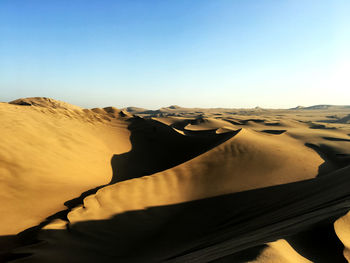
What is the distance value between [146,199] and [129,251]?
192cm

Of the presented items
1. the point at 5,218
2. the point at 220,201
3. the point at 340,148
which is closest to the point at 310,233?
the point at 220,201

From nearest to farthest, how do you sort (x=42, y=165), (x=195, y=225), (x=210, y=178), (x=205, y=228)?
1. (x=205, y=228)
2. (x=195, y=225)
3. (x=42, y=165)
4. (x=210, y=178)

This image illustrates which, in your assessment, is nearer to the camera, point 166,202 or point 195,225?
point 195,225

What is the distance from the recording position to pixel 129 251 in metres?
3.57

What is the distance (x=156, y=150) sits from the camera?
1188 cm

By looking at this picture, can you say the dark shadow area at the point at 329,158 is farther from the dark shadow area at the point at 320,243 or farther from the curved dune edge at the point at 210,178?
the dark shadow area at the point at 320,243

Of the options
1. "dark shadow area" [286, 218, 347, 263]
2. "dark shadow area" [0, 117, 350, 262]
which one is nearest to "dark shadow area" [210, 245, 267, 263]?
"dark shadow area" [0, 117, 350, 262]

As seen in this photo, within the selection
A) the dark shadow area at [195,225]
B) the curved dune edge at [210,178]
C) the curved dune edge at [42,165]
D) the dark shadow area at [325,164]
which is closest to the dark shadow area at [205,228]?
the dark shadow area at [195,225]

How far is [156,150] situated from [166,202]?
6543 millimetres

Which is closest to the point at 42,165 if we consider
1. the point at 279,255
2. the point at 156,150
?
the point at 156,150

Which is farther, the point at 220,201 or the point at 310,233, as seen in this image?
the point at 220,201

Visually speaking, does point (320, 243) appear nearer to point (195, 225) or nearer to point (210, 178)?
point (195, 225)

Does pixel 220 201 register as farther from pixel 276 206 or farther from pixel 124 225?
pixel 124 225

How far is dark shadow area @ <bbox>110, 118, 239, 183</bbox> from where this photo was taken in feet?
30.5
